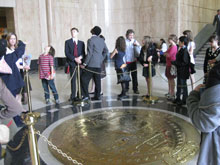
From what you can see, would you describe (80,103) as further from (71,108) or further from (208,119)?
(208,119)

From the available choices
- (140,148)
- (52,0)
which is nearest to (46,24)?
(52,0)

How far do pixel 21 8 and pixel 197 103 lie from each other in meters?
13.6

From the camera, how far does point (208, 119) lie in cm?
197

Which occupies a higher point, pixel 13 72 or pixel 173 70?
pixel 13 72

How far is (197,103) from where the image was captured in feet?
7.06

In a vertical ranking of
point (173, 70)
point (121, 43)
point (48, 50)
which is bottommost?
point (173, 70)

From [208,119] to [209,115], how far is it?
4 cm

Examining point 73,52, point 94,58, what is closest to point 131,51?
point 94,58

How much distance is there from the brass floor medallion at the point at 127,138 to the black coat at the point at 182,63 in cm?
129

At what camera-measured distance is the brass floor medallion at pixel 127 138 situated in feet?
12.8

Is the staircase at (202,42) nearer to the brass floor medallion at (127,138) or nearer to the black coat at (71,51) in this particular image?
the black coat at (71,51)

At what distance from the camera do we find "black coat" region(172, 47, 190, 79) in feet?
21.2

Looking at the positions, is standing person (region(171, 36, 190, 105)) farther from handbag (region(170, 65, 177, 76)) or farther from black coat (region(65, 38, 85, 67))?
black coat (region(65, 38, 85, 67))

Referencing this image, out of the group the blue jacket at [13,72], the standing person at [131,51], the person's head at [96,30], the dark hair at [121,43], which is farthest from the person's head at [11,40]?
the standing person at [131,51]
